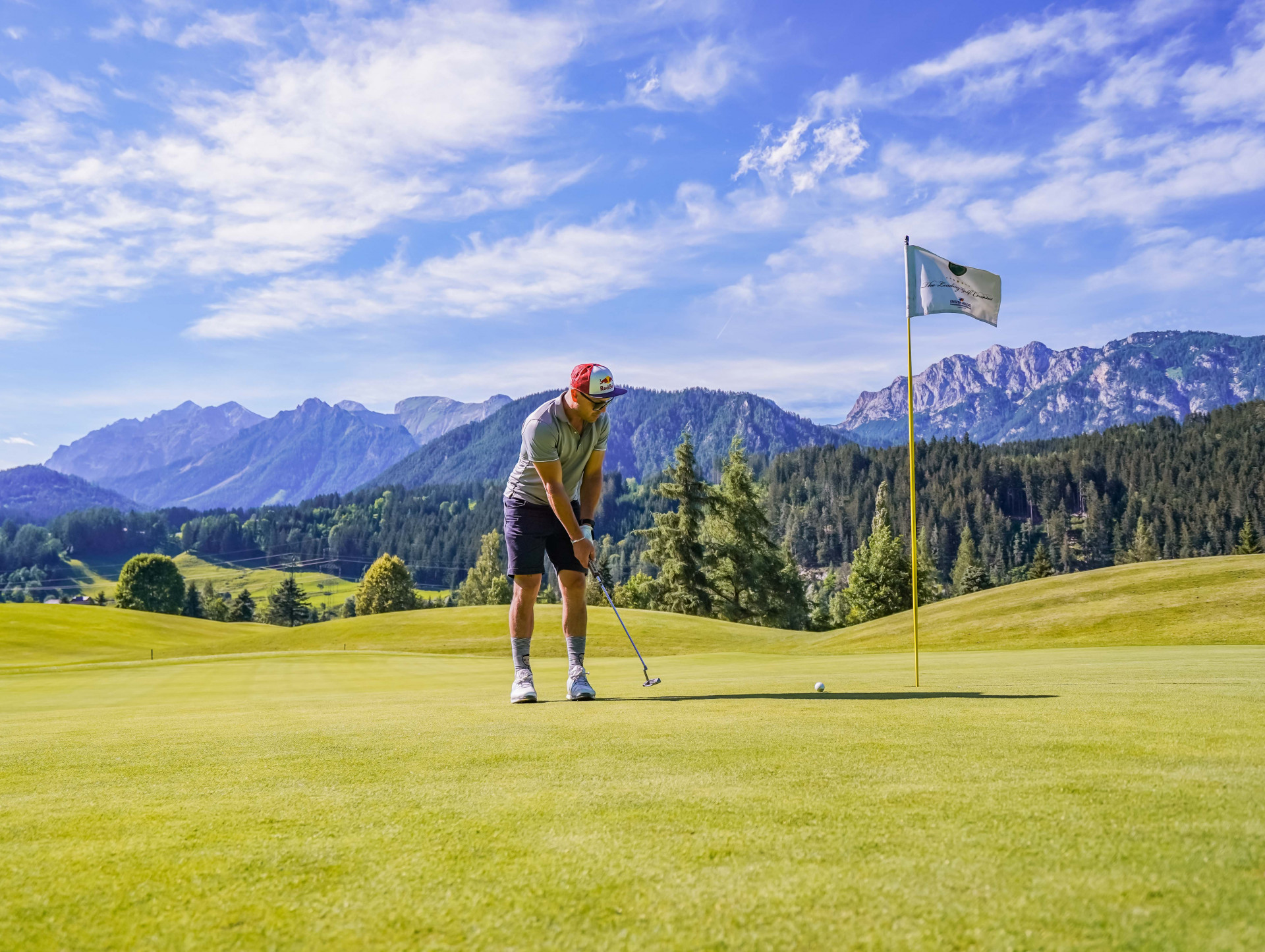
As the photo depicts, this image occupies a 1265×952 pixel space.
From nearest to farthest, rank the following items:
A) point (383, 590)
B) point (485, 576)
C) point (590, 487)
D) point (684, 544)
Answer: point (590, 487)
point (684, 544)
point (383, 590)
point (485, 576)

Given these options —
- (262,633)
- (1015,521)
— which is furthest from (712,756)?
(1015,521)

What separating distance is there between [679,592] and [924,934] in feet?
181

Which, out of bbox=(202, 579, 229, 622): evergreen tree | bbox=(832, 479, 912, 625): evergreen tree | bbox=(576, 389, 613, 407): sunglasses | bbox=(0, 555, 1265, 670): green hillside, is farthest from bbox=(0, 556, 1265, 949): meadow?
bbox=(202, 579, 229, 622): evergreen tree

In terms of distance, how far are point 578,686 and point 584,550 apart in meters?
1.38

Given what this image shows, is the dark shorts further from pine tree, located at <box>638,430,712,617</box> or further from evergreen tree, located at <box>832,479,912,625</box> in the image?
evergreen tree, located at <box>832,479,912,625</box>

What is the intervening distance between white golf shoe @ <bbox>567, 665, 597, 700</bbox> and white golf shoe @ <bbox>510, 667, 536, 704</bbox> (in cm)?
39

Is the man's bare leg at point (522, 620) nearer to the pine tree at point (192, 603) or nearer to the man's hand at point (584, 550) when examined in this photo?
the man's hand at point (584, 550)

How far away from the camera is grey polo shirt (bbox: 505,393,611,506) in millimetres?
8148

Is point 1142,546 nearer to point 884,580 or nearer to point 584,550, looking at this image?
point 884,580

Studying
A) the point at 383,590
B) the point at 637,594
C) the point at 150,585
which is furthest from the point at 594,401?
the point at 150,585

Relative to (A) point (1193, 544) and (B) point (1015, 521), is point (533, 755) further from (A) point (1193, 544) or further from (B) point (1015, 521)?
(B) point (1015, 521)

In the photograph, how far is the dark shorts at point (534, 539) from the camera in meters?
8.52

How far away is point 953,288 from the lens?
11.5 m

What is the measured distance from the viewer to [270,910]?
2.28 m
